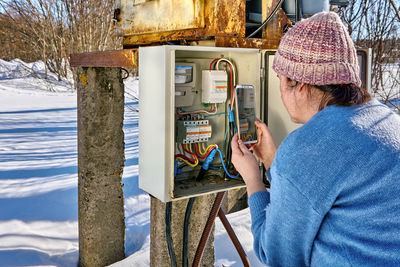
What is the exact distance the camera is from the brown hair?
1.15 meters

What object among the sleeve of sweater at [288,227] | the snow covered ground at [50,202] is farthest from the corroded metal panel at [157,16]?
the snow covered ground at [50,202]

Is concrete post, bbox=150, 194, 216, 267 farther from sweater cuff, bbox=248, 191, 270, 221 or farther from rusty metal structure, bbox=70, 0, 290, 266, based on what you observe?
sweater cuff, bbox=248, 191, 270, 221

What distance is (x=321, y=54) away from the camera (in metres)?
1.19

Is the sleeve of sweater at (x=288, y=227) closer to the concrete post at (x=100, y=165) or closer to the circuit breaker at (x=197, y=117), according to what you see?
the circuit breaker at (x=197, y=117)

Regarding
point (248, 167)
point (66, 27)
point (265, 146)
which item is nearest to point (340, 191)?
point (248, 167)

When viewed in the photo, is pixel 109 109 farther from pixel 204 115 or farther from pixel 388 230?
pixel 388 230

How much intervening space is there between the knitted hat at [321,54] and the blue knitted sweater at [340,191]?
114mm

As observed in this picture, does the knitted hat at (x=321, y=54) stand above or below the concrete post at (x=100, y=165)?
above

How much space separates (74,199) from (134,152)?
6.19ft

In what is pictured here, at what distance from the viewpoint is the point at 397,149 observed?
1020 mm

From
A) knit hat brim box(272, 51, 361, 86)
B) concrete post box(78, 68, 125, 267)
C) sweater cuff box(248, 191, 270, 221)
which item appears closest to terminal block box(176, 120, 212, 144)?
sweater cuff box(248, 191, 270, 221)

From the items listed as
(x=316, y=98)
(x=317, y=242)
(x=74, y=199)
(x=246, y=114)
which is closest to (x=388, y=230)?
(x=317, y=242)

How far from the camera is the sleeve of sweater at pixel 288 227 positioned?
41.3 inches

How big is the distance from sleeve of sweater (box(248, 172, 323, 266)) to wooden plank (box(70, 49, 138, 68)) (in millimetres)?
1020
